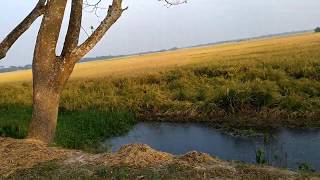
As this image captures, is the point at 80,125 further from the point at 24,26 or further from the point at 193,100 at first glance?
the point at 24,26

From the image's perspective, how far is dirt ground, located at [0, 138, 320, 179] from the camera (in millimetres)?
8200

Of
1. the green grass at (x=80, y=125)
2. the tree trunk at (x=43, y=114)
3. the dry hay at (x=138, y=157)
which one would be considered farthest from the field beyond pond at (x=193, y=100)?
the dry hay at (x=138, y=157)

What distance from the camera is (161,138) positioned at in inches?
912

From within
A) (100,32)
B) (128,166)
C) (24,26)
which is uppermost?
(24,26)

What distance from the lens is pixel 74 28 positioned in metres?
11.4

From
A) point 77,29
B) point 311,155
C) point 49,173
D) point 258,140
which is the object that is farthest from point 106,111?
point 49,173

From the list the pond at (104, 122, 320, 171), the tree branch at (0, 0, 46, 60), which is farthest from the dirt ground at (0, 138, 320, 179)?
the pond at (104, 122, 320, 171)

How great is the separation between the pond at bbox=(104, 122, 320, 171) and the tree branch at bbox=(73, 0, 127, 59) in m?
6.12

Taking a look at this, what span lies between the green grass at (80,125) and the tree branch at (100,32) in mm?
7656

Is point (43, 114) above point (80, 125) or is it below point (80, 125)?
above

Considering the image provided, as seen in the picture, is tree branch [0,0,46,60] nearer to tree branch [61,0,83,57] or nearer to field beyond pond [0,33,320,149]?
tree branch [61,0,83,57]

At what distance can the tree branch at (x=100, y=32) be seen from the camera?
1135cm

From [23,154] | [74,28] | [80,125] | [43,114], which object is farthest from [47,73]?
[80,125]

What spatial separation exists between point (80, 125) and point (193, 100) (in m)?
7.02
